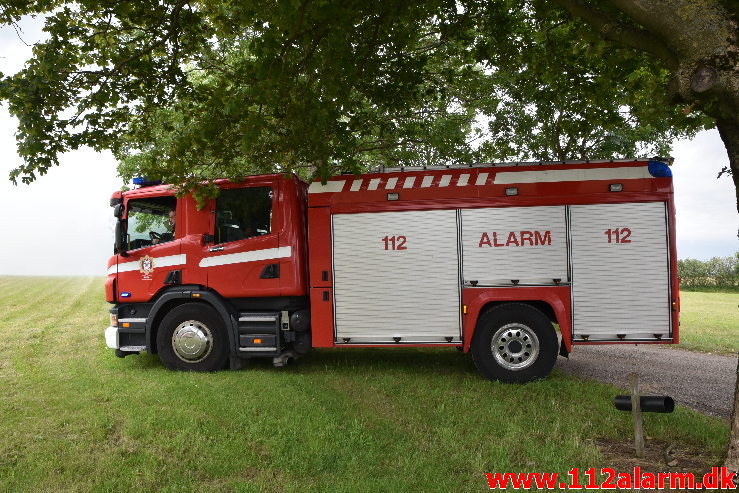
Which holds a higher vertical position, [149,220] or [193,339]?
[149,220]

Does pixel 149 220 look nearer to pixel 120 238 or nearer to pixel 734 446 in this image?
pixel 120 238

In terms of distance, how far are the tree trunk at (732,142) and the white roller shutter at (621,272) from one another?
109 inches

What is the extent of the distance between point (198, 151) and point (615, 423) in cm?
638

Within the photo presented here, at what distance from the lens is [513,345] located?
7.75m

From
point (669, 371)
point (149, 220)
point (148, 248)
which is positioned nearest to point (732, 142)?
point (669, 371)

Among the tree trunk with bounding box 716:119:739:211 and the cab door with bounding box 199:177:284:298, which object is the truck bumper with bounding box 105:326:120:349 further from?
the tree trunk with bounding box 716:119:739:211

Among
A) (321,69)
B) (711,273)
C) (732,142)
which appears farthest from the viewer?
(711,273)

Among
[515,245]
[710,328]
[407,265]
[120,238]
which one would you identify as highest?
[120,238]

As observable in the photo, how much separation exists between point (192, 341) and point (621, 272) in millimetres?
6272

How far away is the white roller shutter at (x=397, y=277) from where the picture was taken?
7.92 m

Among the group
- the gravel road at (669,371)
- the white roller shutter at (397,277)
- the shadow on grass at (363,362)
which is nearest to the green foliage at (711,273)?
the gravel road at (669,371)

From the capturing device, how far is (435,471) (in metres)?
4.54

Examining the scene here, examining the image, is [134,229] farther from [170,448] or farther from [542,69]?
[542,69]

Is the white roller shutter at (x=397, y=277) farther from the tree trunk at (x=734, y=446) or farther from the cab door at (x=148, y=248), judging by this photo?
the tree trunk at (x=734, y=446)
